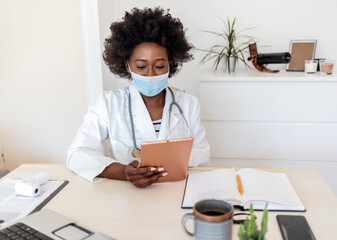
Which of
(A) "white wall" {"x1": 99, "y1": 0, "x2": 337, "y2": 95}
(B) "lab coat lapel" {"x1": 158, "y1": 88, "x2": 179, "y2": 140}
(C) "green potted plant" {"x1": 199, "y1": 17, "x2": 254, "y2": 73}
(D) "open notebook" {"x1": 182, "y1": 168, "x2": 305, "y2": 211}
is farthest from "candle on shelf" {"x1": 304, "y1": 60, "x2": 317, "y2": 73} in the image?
(D) "open notebook" {"x1": 182, "y1": 168, "x2": 305, "y2": 211}

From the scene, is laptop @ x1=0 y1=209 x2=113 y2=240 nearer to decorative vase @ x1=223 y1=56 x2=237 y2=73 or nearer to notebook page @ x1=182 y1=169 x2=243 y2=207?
notebook page @ x1=182 y1=169 x2=243 y2=207

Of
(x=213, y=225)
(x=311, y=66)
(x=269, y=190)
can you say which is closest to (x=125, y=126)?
(x=269, y=190)

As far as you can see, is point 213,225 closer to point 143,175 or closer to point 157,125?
point 143,175

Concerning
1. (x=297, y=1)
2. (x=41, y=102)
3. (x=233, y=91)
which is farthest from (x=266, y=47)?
(x=41, y=102)

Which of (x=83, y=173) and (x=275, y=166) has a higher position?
(x=83, y=173)

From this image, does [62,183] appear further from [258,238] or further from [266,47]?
[266,47]

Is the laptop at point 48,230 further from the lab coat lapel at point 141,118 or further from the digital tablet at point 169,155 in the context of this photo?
the lab coat lapel at point 141,118

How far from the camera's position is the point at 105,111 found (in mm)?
1649

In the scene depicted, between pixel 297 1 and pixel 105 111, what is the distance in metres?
1.80

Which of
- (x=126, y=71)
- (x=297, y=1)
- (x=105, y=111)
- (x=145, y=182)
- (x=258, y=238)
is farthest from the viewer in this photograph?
(x=297, y=1)

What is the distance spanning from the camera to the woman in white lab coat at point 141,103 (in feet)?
5.34

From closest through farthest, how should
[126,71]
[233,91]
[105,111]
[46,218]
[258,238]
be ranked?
[258,238], [46,218], [105,111], [126,71], [233,91]

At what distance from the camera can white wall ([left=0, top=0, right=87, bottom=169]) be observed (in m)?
2.54

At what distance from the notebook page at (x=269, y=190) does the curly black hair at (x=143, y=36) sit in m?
0.76
